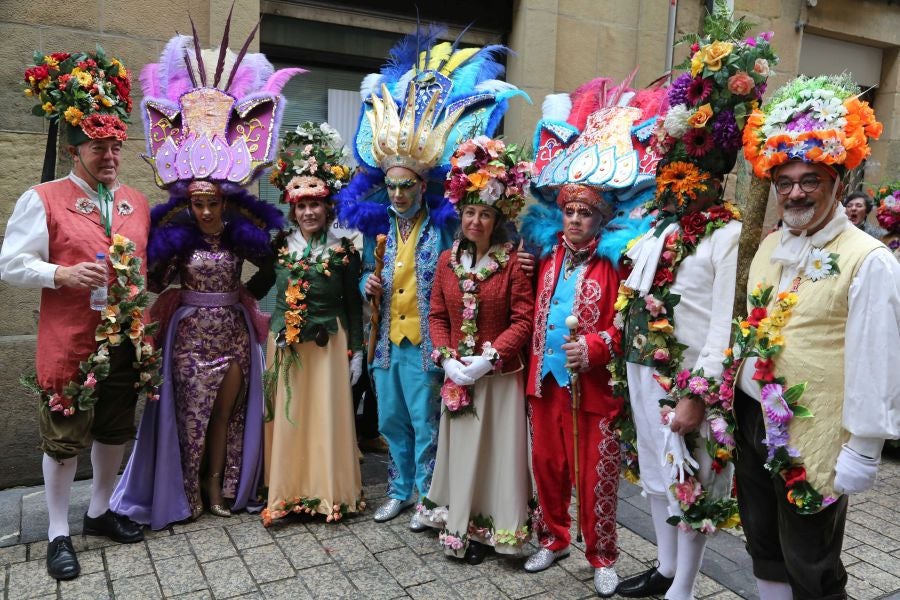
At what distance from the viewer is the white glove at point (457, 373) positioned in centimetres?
358

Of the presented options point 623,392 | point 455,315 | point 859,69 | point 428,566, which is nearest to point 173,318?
point 455,315

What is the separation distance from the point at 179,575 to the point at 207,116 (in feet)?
8.49

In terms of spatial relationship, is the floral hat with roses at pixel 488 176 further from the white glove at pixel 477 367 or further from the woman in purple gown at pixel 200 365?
the woman in purple gown at pixel 200 365

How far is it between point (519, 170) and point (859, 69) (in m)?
6.51


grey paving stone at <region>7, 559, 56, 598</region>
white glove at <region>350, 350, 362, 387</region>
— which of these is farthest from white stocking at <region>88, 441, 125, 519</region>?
white glove at <region>350, 350, 362, 387</region>

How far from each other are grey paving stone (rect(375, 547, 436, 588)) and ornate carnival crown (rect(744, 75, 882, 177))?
2543 millimetres

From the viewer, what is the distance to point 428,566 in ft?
12.2

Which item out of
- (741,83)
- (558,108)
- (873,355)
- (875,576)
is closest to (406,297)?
(558,108)

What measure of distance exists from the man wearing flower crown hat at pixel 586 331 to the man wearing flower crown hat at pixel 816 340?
0.85 meters

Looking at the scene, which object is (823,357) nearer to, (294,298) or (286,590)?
(286,590)

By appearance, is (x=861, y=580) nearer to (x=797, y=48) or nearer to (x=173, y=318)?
(x=173, y=318)

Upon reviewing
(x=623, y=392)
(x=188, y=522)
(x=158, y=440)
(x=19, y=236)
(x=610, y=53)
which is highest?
(x=610, y=53)

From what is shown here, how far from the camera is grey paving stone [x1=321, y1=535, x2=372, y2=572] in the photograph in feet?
12.2

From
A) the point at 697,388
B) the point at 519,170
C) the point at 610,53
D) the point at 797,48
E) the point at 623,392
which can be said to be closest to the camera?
the point at 697,388
